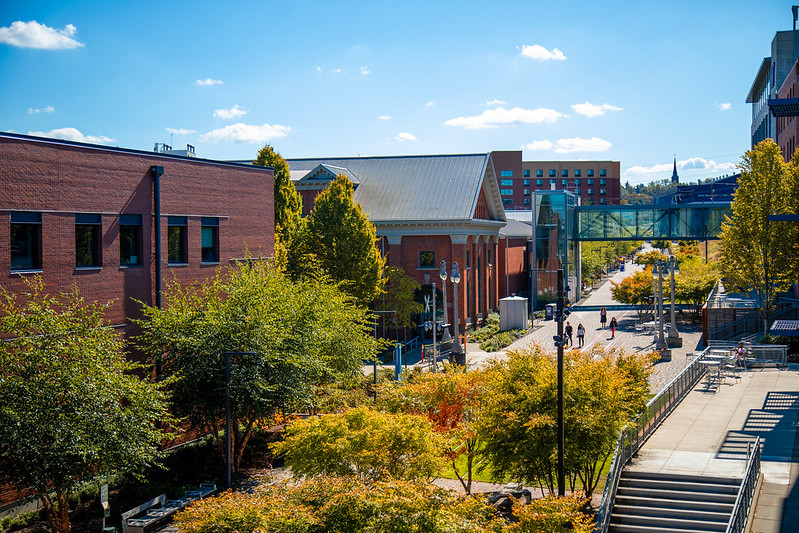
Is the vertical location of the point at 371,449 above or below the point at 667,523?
above

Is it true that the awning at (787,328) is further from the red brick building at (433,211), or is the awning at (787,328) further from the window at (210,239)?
the window at (210,239)

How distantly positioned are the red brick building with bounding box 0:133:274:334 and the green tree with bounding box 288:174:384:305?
11417 mm

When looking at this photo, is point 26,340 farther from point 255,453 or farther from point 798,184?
point 798,184

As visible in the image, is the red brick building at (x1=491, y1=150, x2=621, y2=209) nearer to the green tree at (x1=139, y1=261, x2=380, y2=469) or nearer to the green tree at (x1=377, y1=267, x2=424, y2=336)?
the green tree at (x1=377, y1=267, x2=424, y2=336)

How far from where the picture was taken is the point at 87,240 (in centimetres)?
2497

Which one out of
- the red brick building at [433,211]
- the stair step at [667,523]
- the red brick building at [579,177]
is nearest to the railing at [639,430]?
the stair step at [667,523]

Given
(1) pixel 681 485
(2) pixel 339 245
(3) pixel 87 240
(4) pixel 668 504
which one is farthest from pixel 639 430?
(2) pixel 339 245

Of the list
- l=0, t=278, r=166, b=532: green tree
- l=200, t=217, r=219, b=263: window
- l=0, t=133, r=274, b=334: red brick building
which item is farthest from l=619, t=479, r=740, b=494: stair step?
l=200, t=217, r=219, b=263: window

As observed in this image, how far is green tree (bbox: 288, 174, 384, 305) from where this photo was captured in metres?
44.4

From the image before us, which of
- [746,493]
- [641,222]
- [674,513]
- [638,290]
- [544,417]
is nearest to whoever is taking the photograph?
[746,493]

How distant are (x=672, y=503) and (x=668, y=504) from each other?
0.34 ft

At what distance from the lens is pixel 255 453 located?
26.9 meters

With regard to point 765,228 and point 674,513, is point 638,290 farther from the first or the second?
point 674,513

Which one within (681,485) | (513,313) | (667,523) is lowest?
(667,523)
